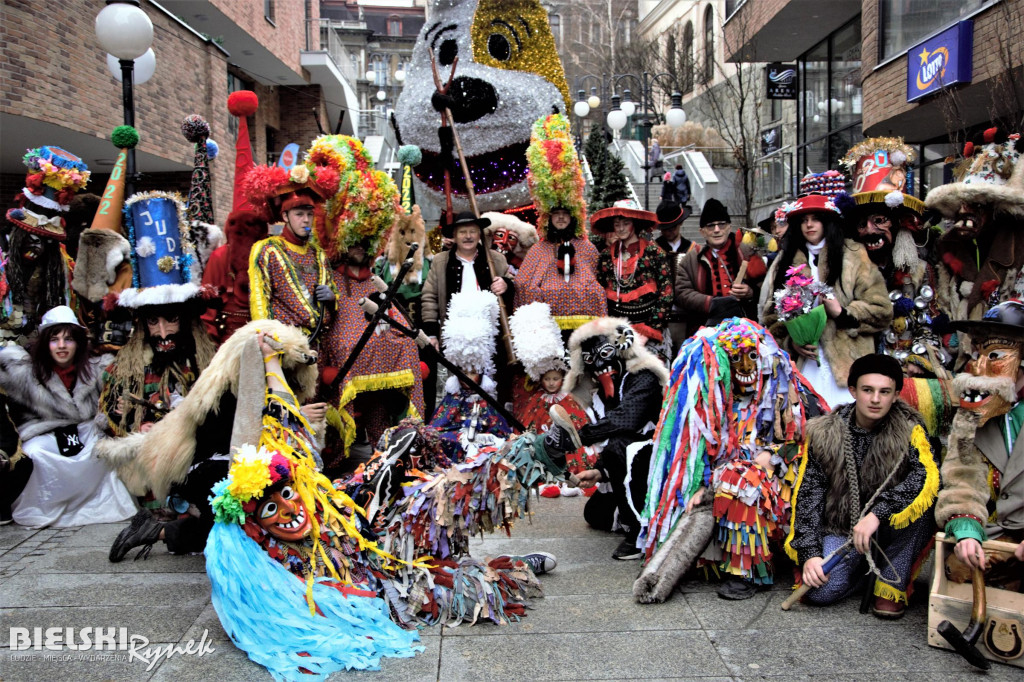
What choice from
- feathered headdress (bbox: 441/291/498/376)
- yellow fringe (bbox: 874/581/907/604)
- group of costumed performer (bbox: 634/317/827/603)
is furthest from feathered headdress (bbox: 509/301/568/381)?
yellow fringe (bbox: 874/581/907/604)

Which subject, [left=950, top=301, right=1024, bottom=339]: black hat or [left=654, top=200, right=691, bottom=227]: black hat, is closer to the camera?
[left=950, top=301, right=1024, bottom=339]: black hat

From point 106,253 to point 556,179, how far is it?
304 cm

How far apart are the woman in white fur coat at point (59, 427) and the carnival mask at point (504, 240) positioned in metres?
3.11

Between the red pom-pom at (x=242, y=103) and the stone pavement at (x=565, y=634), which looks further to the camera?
the red pom-pom at (x=242, y=103)

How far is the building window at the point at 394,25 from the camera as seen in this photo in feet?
186

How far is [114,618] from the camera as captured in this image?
3637 mm

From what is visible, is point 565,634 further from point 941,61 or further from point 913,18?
point 913,18

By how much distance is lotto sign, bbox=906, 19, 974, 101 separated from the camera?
33.3 ft

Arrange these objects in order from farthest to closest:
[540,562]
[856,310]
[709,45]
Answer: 1. [709,45]
2. [856,310]
3. [540,562]

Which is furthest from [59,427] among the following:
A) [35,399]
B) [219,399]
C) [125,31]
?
[125,31]

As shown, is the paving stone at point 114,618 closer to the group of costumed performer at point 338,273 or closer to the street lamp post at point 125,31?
the group of costumed performer at point 338,273

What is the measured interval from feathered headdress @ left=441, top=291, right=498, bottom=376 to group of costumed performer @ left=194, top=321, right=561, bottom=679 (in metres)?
1.19

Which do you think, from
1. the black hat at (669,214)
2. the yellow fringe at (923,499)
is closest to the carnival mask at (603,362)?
the yellow fringe at (923,499)

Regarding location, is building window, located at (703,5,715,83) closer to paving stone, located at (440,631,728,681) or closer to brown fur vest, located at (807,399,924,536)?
brown fur vest, located at (807,399,924,536)
